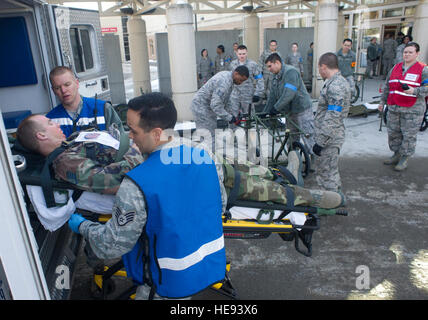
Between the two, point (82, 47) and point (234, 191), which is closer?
point (234, 191)

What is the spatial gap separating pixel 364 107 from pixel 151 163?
7871mm

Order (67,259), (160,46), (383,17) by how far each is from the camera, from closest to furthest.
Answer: (67,259)
(160,46)
(383,17)

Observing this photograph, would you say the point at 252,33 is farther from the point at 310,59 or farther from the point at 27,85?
the point at 27,85

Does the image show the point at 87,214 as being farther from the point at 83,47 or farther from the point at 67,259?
the point at 83,47

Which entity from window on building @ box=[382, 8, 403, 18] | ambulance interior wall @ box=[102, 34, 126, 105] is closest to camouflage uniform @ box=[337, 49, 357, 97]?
ambulance interior wall @ box=[102, 34, 126, 105]

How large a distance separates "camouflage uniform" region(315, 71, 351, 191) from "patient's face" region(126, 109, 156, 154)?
9.17ft

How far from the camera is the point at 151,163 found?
148 cm

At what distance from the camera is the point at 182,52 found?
305 inches

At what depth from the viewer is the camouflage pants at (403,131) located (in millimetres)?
4820

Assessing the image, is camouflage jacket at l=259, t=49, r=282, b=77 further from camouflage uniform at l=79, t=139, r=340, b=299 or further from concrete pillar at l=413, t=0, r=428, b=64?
camouflage uniform at l=79, t=139, r=340, b=299

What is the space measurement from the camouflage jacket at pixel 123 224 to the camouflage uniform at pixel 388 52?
14613mm

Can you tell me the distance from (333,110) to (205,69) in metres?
8.74

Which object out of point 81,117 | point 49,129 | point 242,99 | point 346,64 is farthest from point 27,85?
point 346,64
